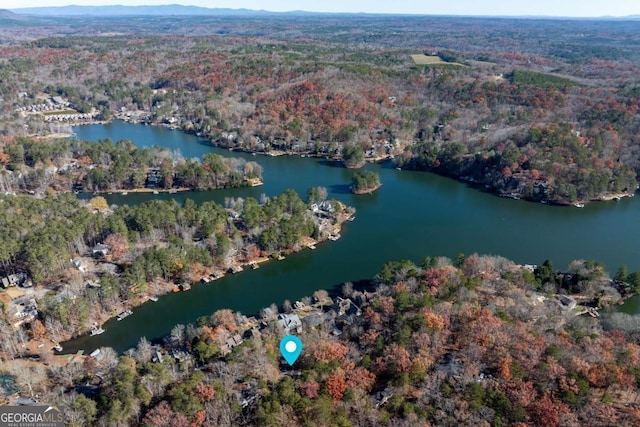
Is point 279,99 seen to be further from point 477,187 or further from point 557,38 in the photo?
point 557,38

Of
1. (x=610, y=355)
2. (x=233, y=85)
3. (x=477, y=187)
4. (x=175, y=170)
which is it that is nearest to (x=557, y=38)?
(x=233, y=85)

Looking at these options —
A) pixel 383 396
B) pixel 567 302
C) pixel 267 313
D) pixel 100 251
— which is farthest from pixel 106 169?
pixel 567 302

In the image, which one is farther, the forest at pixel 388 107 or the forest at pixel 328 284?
the forest at pixel 388 107

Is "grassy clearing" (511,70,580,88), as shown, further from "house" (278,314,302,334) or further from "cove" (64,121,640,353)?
"house" (278,314,302,334)

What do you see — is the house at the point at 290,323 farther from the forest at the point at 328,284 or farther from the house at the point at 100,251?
the house at the point at 100,251

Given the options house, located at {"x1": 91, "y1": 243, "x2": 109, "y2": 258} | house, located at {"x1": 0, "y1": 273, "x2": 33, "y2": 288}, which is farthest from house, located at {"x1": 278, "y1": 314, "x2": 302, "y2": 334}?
house, located at {"x1": 0, "y1": 273, "x2": 33, "y2": 288}

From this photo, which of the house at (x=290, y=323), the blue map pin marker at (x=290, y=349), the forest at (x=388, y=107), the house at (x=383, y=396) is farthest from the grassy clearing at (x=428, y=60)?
the house at (x=383, y=396)
